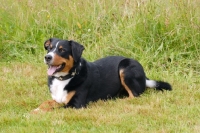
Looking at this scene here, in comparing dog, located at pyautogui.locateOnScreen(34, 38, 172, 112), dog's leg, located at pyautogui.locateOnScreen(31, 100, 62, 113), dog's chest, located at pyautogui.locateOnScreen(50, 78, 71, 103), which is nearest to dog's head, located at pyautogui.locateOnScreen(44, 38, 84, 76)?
dog, located at pyautogui.locateOnScreen(34, 38, 172, 112)

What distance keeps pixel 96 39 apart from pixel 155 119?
358 cm

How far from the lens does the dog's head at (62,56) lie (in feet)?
16.5

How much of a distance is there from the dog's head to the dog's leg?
36 centimetres

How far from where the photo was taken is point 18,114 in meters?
4.91

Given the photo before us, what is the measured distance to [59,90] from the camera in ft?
17.3

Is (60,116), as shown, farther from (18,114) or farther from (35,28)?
(35,28)

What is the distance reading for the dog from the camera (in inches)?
203

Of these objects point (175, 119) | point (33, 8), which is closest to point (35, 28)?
point (33, 8)

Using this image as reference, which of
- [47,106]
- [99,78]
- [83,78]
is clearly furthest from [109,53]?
[47,106]

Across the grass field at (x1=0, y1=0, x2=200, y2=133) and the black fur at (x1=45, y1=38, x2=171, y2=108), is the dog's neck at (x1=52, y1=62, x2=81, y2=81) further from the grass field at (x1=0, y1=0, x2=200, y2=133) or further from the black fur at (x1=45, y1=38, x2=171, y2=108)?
the grass field at (x1=0, y1=0, x2=200, y2=133)

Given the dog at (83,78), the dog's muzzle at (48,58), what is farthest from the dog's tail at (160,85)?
the dog's muzzle at (48,58)

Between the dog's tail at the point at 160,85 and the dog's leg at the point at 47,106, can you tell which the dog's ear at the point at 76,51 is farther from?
the dog's tail at the point at 160,85

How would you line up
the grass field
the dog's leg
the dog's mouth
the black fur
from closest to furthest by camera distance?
1. the grass field
2. the dog's leg
3. the dog's mouth
4. the black fur

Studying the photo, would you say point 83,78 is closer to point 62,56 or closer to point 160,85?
point 62,56
